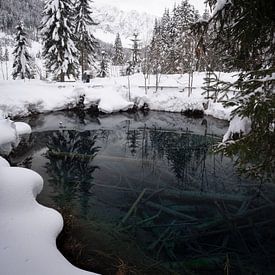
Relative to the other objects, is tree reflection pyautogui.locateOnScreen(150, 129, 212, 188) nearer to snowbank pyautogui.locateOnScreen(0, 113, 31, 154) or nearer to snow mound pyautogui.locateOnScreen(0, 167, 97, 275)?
snow mound pyautogui.locateOnScreen(0, 167, 97, 275)

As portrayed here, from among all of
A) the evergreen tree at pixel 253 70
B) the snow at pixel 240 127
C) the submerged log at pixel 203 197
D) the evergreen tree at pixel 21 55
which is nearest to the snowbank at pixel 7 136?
the submerged log at pixel 203 197

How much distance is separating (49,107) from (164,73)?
26061 mm

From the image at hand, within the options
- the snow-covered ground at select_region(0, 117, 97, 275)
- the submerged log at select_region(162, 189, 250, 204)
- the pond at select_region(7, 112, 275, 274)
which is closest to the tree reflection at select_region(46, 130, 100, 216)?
the pond at select_region(7, 112, 275, 274)

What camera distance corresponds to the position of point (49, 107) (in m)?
24.1

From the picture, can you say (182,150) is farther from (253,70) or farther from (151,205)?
(253,70)

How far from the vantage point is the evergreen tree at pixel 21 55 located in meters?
32.2

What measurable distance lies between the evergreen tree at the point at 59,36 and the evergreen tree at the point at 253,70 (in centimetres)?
2586

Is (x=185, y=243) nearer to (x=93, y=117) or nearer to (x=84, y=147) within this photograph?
(x=84, y=147)

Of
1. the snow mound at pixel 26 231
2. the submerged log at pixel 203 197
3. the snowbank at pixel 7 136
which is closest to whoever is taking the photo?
the snow mound at pixel 26 231

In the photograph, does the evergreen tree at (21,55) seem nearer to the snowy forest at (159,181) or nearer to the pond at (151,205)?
the snowy forest at (159,181)

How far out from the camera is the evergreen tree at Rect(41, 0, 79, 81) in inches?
1069

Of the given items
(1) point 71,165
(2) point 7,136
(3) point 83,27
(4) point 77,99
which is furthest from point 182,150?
(3) point 83,27

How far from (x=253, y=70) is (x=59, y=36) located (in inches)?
1056

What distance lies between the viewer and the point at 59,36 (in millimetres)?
27766
